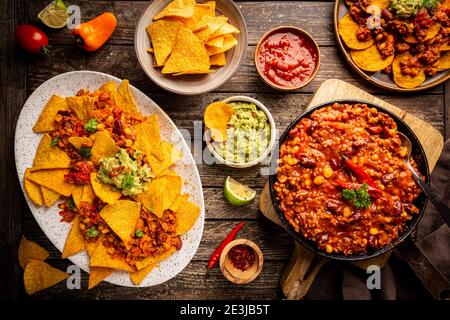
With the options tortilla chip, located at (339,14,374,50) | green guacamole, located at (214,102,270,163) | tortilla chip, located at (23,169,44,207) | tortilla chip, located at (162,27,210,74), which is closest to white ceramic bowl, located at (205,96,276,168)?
green guacamole, located at (214,102,270,163)

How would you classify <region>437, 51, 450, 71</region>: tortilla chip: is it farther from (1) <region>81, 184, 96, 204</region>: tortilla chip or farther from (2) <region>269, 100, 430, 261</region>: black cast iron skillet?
(1) <region>81, 184, 96, 204</region>: tortilla chip

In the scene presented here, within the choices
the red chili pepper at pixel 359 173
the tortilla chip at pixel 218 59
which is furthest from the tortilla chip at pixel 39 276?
the red chili pepper at pixel 359 173

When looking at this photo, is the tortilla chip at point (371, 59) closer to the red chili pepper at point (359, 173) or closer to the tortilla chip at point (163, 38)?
the red chili pepper at point (359, 173)

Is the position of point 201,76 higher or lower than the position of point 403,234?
higher

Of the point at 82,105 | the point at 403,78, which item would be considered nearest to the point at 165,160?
the point at 82,105

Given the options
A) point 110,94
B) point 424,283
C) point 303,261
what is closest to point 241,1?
point 110,94

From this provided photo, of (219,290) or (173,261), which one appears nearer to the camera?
(173,261)
